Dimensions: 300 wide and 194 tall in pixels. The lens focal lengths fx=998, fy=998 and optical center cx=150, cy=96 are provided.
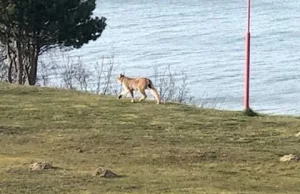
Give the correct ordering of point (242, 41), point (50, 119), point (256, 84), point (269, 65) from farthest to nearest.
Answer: point (242, 41) < point (269, 65) < point (256, 84) < point (50, 119)

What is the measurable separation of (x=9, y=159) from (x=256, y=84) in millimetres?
26385

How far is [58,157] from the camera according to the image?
12.0m

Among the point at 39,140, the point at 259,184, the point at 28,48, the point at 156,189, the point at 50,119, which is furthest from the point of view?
the point at 28,48

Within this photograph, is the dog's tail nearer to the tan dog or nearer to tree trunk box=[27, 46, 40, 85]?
the tan dog

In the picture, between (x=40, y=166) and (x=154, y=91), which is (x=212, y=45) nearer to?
(x=154, y=91)

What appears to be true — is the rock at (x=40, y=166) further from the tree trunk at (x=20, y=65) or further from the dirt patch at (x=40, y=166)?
the tree trunk at (x=20, y=65)

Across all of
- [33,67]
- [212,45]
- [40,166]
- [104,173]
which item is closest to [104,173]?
[104,173]

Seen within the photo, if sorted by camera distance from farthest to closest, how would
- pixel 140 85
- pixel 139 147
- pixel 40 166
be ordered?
1. pixel 140 85
2. pixel 139 147
3. pixel 40 166

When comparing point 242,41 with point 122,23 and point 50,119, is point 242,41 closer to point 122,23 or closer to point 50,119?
point 122,23

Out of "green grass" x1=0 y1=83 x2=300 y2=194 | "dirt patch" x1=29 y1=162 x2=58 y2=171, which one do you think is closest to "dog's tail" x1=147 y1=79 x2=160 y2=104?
"green grass" x1=0 y1=83 x2=300 y2=194

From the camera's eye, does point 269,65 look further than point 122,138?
Yes

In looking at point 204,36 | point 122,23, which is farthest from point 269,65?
point 122,23

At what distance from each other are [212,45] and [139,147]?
111 ft

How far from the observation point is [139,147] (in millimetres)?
12703
